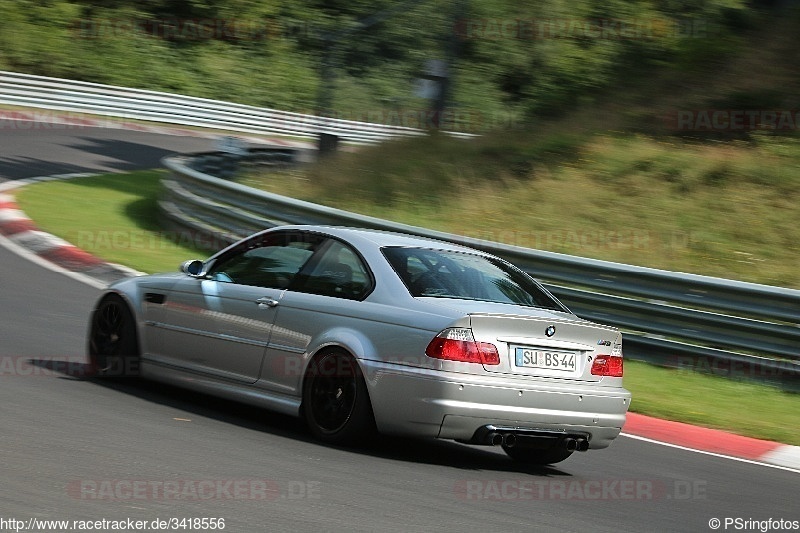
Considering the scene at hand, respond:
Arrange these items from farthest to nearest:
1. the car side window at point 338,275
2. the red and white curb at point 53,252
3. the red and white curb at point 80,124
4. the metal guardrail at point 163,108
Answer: the metal guardrail at point 163,108 → the red and white curb at point 80,124 → the red and white curb at point 53,252 → the car side window at point 338,275

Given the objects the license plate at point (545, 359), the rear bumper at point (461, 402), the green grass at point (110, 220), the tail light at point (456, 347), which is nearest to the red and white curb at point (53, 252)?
the green grass at point (110, 220)

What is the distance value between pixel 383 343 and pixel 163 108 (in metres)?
32.4

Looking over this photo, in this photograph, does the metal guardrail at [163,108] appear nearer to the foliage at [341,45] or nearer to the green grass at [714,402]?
the foliage at [341,45]

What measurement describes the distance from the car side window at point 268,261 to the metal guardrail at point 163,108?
22.9m

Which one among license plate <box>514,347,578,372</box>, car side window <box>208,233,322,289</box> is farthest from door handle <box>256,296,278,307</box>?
license plate <box>514,347,578,372</box>

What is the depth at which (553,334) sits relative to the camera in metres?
7.06

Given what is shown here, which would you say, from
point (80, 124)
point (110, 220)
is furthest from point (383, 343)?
point (80, 124)

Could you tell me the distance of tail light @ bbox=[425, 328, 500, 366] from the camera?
6.80m

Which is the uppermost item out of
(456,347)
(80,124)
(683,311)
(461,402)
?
(456,347)

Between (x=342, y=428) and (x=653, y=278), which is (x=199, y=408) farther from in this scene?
(x=653, y=278)

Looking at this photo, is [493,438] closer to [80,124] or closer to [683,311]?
[683,311]

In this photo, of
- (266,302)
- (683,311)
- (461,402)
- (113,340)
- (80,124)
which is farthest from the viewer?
(80,124)

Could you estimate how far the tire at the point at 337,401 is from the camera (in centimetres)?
698

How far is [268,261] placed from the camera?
8.03m
